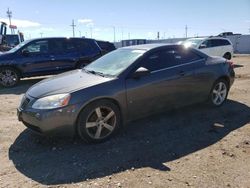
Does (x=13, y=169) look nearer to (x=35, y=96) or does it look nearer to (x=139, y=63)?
(x=35, y=96)

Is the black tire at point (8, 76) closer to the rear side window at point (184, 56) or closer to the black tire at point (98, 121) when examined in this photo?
the rear side window at point (184, 56)

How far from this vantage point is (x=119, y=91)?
5.03m

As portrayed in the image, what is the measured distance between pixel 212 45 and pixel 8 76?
11.9 meters

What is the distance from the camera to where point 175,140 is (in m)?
5.07

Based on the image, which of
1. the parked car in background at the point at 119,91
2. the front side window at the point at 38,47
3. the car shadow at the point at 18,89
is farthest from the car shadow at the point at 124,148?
the front side window at the point at 38,47

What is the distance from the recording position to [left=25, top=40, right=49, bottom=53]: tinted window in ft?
36.8

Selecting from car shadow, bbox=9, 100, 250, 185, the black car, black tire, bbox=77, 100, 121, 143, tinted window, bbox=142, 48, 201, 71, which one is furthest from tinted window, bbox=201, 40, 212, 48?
black tire, bbox=77, 100, 121, 143

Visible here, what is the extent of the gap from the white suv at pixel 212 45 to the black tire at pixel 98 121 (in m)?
13.0

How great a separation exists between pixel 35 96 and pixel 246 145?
348cm

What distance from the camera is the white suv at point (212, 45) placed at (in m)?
17.5

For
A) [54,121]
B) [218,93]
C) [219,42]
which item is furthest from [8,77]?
[219,42]

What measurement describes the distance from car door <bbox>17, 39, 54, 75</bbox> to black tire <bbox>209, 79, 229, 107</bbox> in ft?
22.5

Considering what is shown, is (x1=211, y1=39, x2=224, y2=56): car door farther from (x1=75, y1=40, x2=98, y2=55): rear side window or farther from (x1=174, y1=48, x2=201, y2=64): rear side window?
(x1=174, y1=48, x2=201, y2=64): rear side window

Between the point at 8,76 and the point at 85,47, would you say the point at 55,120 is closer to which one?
the point at 8,76
